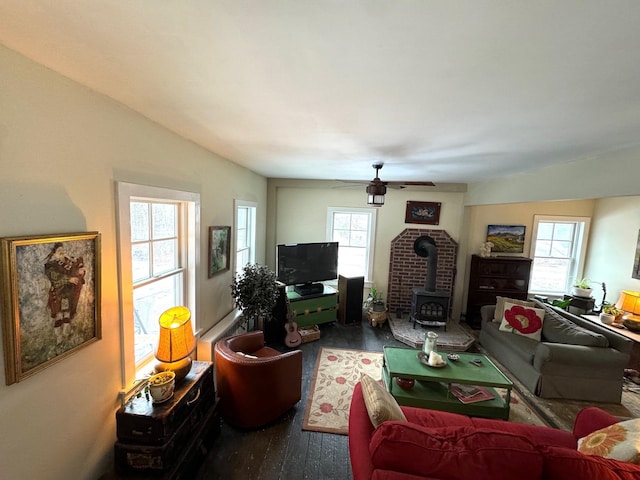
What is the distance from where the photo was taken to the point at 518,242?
16.7 ft

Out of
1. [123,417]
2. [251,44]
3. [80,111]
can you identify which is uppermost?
[251,44]

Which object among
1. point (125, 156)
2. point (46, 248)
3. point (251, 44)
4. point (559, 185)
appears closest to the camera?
point (251, 44)

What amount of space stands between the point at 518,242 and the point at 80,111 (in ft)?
20.2

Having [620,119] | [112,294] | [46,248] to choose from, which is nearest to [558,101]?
[620,119]

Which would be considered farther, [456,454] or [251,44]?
[456,454]

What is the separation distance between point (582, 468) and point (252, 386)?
81.2 inches

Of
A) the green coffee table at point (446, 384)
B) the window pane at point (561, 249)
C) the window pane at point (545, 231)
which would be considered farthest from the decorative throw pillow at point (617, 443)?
the window pane at point (561, 249)

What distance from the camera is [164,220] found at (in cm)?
230

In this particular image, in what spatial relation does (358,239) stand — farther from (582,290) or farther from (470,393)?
(582,290)

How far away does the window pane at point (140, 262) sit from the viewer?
1.98 metres

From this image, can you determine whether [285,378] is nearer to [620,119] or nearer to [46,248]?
[46,248]

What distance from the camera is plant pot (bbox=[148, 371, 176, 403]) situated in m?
1.74

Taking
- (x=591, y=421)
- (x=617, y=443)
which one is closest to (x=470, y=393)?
(x=591, y=421)

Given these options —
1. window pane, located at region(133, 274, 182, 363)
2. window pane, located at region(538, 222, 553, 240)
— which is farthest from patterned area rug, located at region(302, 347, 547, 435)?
window pane, located at region(538, 222, 553, 240)
